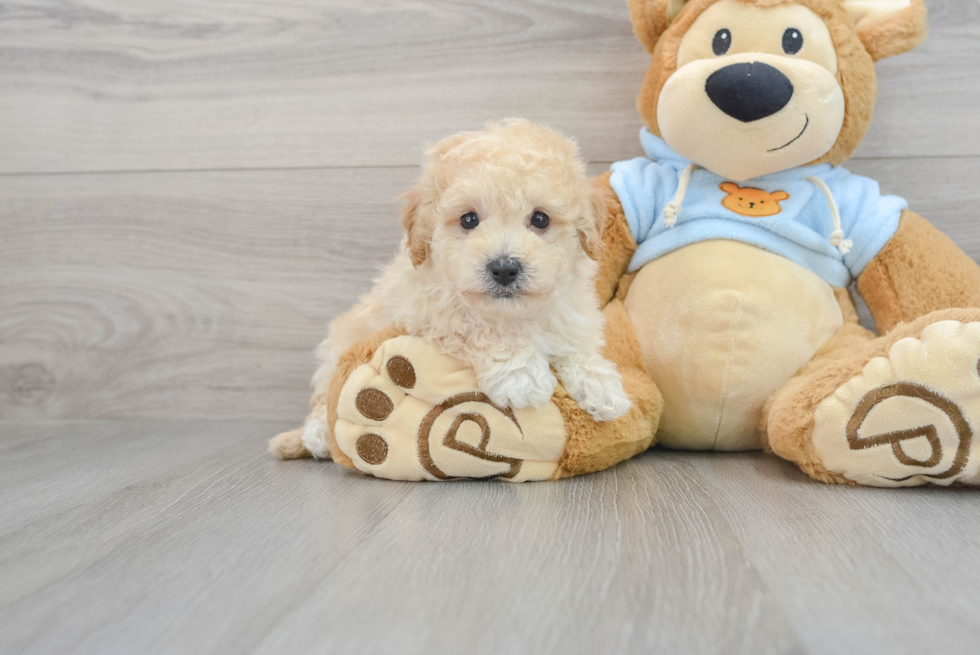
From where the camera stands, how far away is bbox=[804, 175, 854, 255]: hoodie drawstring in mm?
1153

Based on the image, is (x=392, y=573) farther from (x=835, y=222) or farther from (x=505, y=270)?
(x=835, y=222)

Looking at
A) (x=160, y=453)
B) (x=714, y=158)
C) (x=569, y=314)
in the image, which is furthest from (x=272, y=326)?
(x=714, y=158)

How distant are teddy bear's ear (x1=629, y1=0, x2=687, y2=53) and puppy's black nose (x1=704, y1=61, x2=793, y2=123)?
0.65 ft

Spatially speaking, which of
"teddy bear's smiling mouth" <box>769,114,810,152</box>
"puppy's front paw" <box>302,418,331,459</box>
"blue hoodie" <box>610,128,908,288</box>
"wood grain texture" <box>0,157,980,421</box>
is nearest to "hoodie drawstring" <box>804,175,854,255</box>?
"blue hoodie" <box>610,128,908,288</box>

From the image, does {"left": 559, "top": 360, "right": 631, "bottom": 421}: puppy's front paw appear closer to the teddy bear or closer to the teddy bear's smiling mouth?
the teddy bear

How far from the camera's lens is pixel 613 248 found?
1.26 metres

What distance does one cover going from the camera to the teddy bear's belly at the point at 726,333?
43.8 inches

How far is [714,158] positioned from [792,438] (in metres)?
0.47

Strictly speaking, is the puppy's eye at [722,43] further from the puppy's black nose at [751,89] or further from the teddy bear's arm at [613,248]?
the teddy bear's arm at [613,248]

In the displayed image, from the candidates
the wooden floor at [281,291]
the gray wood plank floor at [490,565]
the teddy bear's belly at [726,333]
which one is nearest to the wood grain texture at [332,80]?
the wooden floor at [281,291]

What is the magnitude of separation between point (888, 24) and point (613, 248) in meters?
0.57

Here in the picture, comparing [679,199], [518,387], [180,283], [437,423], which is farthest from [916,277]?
[180,283]

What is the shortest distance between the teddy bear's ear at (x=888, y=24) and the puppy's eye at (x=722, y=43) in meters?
0.23

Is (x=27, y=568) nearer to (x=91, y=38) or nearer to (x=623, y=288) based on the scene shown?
(x=623, y=288)
